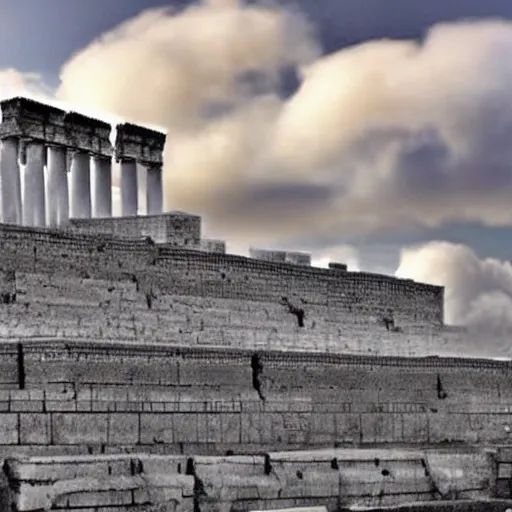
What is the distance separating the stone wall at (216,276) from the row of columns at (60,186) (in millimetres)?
7278

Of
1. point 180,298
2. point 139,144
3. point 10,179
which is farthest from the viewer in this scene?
point 139,144

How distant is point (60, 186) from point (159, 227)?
17.2ft

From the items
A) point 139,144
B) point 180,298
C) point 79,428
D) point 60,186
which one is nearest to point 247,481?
point 79,428

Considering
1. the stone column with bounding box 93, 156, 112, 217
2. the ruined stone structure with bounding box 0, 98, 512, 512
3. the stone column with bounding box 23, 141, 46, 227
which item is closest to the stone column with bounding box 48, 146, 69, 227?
the stone column with bounding box 23, 141, 46, 227

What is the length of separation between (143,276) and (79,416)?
214 inches

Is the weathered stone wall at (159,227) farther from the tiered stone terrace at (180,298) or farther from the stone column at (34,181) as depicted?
the tiered stone terrace at (180,298)

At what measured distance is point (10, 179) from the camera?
33250mm

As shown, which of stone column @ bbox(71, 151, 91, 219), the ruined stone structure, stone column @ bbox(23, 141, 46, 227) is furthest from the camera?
stone column @ bbox(71, 151, 91, 219)

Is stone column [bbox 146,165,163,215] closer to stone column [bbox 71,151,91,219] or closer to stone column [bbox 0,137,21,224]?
stone column [bbox 71,151,91,219]

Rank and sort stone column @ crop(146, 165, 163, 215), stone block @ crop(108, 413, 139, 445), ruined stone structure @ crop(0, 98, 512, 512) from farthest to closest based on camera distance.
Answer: stone column @ crop(146, 165, 163, 215)
stone block @ crop(108, 413, 139, 445)
ruined stone structure @ crop(0, 98, 512, 512)

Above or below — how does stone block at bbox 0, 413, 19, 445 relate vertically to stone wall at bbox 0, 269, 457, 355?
below

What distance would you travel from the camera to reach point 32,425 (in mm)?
20281

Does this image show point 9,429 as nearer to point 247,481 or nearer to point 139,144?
point 247,481

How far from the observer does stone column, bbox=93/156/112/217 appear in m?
36.3
